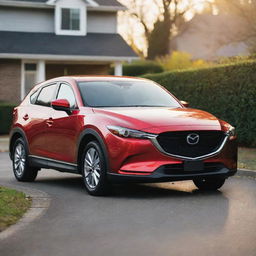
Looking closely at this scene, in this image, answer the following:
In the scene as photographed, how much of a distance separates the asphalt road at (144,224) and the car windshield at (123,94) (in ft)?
4.37

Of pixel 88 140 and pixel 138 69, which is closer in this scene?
pixel 88 140

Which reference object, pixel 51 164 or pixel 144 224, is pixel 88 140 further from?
pixel 144 224

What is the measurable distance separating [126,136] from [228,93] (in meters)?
9.69

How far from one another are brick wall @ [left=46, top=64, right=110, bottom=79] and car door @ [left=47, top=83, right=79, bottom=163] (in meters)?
25.5

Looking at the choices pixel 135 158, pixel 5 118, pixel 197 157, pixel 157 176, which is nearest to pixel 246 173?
pixel 197 157

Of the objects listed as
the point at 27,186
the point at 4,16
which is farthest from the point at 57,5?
the point at 27,186

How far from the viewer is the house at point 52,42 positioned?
1387 inches

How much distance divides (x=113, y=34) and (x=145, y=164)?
2865 centimetres

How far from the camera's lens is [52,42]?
36.0 m

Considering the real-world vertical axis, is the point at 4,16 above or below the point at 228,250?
above

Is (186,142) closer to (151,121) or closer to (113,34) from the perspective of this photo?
(151,121)

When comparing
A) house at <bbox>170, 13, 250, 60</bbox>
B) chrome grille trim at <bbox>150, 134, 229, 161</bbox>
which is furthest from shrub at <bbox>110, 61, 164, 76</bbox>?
chrome grille trim at <bbox>150, 134, 229, 161</bbox>

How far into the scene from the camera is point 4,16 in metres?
36.4

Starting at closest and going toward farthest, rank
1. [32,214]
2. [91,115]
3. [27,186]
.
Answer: [32,214], [91,115], [27,186]
